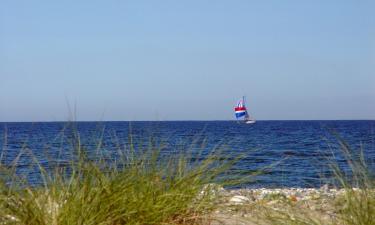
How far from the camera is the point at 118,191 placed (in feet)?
12.0

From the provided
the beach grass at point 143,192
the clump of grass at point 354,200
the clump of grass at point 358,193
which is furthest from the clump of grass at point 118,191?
the clump of grass at point 358,193

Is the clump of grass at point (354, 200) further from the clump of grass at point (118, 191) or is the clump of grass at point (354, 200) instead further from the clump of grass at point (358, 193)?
the clump of grass at point (118, 191)

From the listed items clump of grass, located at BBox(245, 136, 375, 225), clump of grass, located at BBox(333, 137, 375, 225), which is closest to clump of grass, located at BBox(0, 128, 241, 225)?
clump of grass, located at BBox(245, 136, 375, 225)

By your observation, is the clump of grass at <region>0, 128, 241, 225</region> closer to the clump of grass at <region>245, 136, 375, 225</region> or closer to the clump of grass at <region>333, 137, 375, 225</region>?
the clump of grass at <region>245, 136, 375, 225</region>

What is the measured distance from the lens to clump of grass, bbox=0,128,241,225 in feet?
11.1

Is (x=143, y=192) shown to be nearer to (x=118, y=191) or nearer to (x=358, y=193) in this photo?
(x=118, y=191)

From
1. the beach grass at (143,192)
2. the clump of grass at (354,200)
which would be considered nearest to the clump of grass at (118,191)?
the beach grass at (143,192)

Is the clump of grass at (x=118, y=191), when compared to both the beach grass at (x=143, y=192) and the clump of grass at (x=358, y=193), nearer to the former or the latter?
the beach grass at (x=143, y=192)

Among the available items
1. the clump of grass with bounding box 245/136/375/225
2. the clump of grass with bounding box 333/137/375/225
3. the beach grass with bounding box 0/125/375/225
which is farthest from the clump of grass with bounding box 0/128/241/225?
the clump of grass with bounding box 333/137/375/225

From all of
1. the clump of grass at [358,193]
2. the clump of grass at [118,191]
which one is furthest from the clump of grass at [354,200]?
the clump of grass at [118,191]

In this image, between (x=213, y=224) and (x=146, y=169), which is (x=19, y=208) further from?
(x=213, y=224)

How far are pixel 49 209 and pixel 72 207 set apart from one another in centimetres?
16

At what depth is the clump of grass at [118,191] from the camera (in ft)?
11.1

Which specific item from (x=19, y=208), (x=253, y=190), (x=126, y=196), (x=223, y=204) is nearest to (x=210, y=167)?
(x=223, y=204)
